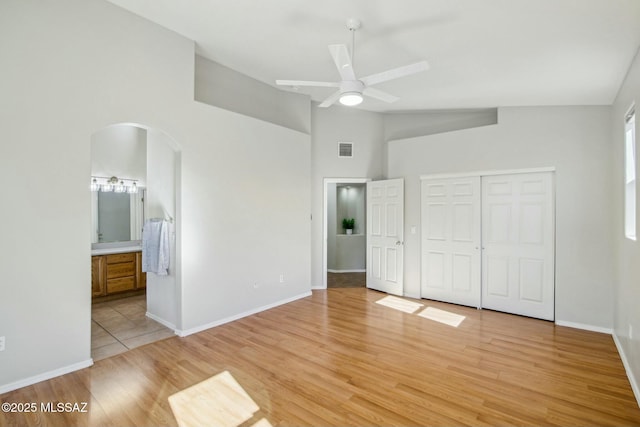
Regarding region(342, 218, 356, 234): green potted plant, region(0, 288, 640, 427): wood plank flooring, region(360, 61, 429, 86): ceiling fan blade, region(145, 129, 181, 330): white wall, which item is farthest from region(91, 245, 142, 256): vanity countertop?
region(360, 61, 429, 86): ceiling fan blade

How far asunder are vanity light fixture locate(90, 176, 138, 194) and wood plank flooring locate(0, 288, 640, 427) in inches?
128

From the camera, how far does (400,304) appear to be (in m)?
5.02

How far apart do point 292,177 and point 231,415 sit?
356 cm

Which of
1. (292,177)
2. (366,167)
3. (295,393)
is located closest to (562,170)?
(366,167)

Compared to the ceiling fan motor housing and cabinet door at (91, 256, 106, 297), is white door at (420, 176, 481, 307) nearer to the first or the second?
the ceiling fan motor housing

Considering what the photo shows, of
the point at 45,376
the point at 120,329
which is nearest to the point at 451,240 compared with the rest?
the point at 120,329

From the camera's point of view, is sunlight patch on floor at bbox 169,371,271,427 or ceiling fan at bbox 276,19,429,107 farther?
ceiling fan at bbox 276,19,429,107

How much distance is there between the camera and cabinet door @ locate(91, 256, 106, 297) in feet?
15.9

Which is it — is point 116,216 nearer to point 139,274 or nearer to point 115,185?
point 115,185

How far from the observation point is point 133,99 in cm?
323

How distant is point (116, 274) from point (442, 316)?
17.1 feet

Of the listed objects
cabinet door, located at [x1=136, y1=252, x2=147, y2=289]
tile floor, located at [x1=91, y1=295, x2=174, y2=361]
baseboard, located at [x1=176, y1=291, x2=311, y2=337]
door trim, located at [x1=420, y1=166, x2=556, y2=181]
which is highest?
door trim, located at [x1=420, y1=166, x2=556, y2=181]

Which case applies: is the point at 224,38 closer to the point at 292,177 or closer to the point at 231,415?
the point at 292,177

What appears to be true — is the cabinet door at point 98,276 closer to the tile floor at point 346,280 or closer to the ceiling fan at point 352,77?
the tile floor at point 346,280
